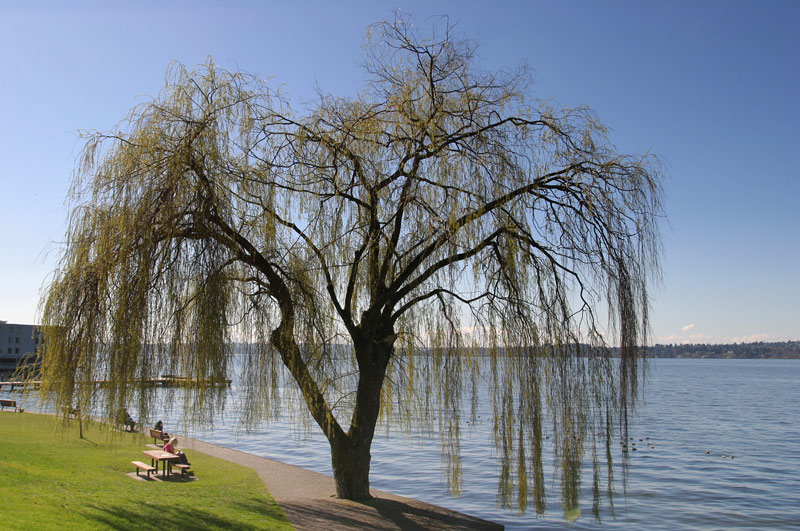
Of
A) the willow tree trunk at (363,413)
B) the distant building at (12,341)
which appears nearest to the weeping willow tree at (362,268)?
the willow tree trunk at (363,413)

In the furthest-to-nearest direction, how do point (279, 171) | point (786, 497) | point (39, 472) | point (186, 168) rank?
point (786, 497) < point (39, 472) < point (279, 171) < point (186, 168)

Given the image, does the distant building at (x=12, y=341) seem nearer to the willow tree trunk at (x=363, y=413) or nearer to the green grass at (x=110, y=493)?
the green grass at (x=110, y=493)

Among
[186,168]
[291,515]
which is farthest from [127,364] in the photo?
[291,515]

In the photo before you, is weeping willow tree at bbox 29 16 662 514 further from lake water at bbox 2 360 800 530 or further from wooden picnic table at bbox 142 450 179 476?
wooden picnic table at bbox 142 450 179 476

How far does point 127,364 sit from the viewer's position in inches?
324

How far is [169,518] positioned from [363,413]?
3.61 meters

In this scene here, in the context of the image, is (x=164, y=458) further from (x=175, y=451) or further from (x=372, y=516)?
(x=372, y=516)

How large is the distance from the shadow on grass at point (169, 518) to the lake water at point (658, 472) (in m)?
1.39

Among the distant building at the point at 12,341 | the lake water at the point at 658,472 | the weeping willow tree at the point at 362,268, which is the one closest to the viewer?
the weeping willow tree at the point at 362,268

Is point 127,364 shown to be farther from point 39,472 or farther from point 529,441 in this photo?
point 39,472

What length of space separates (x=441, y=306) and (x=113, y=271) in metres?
5.30

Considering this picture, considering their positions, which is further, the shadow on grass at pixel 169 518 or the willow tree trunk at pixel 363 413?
the willow tree trunk at pixel 363 413

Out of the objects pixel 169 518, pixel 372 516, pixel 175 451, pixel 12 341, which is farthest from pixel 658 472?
pixel 12 341

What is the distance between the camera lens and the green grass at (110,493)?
905 cm
